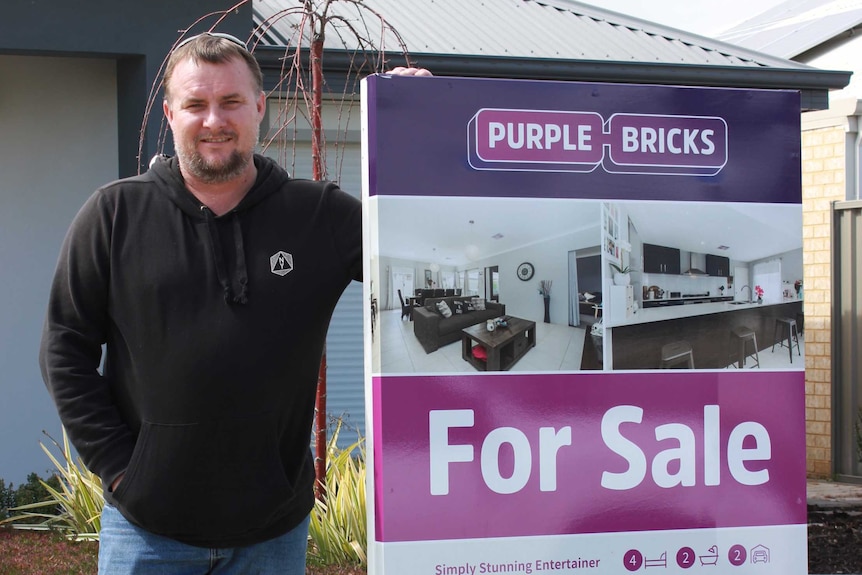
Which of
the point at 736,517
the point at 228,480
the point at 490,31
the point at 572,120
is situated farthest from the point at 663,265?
the point at 490,31

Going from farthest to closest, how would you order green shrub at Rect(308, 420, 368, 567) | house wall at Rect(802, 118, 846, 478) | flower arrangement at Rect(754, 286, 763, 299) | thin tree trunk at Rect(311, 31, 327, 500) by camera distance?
house wall at Rect(802, 118, 846, 478), green shrub at Rect(308, 420, 368, 567), thin tree trunk at Rect(311, 31, 327, 500), flower arrangement at Rect(754, 286, 763, 299)

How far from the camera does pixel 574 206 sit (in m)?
2.69

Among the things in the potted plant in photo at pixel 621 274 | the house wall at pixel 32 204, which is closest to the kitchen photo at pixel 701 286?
the potted plant in photo at pixel 621 274

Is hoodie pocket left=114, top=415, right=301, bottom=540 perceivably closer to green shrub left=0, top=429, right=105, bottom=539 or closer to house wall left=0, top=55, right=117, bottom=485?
green shrub left=0, top=429, right=105, bottom=539

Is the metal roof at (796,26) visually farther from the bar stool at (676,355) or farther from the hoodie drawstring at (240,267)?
the hoodie drawstring at (240,267)

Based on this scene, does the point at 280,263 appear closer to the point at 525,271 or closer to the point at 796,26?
the point at 525,271

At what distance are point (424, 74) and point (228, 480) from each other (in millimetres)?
1192

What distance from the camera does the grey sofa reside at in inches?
103

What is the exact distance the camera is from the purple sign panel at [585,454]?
8.58ft

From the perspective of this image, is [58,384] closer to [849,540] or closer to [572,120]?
[572,120]

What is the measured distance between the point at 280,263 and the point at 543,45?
243 inches

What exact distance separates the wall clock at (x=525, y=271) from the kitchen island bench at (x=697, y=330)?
262 millimetres

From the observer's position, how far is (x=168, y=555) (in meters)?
2.54

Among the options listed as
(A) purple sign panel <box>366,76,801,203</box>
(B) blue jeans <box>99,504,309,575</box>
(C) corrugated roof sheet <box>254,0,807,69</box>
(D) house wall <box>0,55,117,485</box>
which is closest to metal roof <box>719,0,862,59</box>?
(C) corrugated roof sheet <box>254,0,807,69</box>
